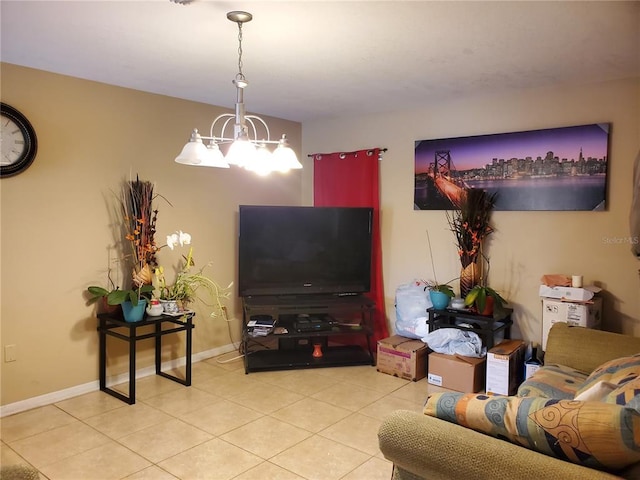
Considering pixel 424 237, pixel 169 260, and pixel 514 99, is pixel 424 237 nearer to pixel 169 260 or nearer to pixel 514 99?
pixel 514 99

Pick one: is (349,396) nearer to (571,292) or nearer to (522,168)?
(571,292)

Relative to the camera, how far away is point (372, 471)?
8.53 ft

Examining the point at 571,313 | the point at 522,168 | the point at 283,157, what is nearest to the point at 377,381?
the point at 571,313

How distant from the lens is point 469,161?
4.15 meters

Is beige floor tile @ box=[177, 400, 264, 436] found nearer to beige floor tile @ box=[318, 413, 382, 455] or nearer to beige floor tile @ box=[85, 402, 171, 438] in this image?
beige floor tile @ box=[85, 402, 171, 438]

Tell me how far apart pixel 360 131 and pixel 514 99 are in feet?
5.03

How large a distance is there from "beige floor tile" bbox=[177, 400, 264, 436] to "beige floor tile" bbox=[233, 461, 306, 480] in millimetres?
512

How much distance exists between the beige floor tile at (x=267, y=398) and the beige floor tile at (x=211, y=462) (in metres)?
0.58

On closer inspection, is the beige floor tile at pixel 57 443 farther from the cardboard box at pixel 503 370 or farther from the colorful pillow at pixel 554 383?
the cardboard box at pixel 503 370

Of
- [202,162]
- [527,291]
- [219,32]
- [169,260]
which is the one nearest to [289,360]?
[169,260]

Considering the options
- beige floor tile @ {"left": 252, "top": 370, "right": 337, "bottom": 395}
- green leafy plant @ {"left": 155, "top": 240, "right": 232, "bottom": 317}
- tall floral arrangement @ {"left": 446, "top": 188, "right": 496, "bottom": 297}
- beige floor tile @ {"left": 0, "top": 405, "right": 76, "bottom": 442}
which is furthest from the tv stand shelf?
beige floor tile @ {"left": 0, "top": 405, "right": 76, "bottom": 442}

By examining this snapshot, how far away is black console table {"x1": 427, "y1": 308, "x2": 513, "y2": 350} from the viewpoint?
3.69 meters

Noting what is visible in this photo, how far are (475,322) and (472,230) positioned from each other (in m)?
0.74

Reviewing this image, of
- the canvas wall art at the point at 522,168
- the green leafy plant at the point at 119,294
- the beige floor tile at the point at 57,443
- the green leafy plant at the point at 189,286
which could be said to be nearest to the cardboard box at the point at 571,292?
the canvas wall art at the point at 522,168
